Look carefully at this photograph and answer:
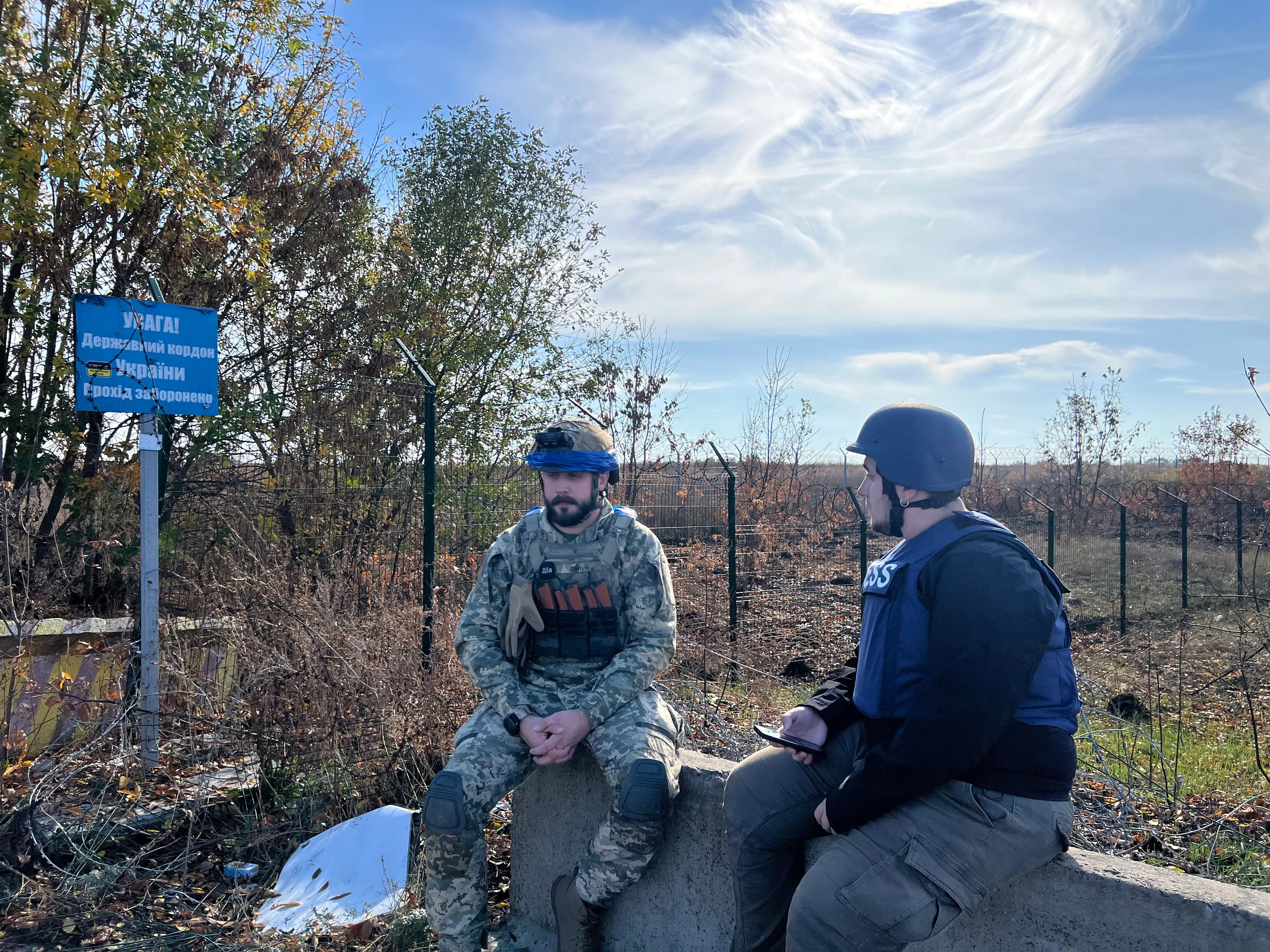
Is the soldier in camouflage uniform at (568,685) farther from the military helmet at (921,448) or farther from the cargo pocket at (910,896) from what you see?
the military helmet at (921,448)

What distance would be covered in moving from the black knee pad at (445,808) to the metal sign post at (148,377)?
7.04 ft

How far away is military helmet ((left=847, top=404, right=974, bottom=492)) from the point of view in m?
2.11

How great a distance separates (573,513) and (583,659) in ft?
1.72

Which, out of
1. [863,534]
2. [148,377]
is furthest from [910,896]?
[863,534]

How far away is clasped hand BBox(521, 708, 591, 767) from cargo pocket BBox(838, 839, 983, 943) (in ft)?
3.66

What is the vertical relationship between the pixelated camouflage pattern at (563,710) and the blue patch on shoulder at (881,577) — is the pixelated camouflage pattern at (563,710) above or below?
below

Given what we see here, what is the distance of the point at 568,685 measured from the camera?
3033mm

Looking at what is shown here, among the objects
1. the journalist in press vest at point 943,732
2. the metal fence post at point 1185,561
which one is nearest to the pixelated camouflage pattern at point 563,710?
the journalist in press vest at point 943,732

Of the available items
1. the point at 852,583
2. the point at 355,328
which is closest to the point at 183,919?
the point at 355,328

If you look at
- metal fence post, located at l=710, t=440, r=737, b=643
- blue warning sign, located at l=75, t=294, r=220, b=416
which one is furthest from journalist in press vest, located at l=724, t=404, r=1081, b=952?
metal fence post, located at l=710, t=440, r=737, b=643

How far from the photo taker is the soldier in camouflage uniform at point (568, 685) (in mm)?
2574

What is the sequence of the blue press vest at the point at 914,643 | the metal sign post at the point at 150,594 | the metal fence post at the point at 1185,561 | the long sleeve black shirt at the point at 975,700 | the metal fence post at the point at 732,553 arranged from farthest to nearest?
the metal fence post at the point at 1185,561 < the metal fence post at the point at 732,553 < the metal sign post at the point at 150,594 < the blue press vest at the point at 914,643 < the long sleeve black shirt at the point at 975,700

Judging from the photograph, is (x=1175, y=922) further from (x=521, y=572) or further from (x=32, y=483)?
(x=32, y=483)

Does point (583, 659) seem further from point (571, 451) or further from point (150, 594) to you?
point (150, 594)
